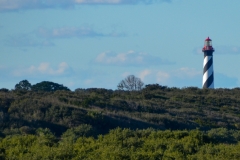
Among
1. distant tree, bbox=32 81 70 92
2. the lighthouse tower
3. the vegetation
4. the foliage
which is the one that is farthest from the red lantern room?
the foliage

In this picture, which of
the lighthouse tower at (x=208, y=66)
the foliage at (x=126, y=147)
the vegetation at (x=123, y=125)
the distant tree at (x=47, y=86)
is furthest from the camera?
the lighthouse tower at (x=208, y=66)

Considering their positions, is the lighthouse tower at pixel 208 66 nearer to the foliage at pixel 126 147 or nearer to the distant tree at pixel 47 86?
the distant tree at pixel 47 86

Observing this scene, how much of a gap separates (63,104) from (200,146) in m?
11.9

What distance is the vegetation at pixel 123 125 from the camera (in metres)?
21.7

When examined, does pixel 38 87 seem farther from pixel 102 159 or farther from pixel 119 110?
pixel 102 159

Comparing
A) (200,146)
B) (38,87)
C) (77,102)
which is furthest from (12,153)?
(38,87)

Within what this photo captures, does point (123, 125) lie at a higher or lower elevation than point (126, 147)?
higher

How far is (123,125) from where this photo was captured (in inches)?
1258

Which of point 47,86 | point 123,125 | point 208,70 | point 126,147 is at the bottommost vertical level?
point 126,147

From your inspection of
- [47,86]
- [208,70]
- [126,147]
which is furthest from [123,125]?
[208,70]

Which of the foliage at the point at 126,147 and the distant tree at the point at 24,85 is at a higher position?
the distant tree at the point at 24,85

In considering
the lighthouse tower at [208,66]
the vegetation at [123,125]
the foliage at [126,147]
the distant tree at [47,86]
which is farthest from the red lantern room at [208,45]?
the foliage at [126,147]

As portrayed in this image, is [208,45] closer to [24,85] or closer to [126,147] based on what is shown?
[24,85]

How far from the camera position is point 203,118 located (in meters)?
36.9
